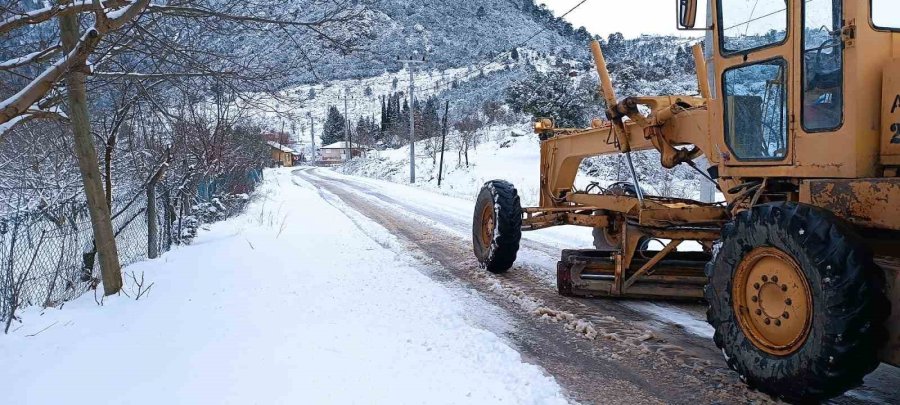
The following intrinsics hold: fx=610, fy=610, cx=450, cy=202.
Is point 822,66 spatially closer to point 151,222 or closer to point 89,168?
point 89,168

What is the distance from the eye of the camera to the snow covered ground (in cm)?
374

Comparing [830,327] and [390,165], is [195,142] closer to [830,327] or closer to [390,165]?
[830,327]

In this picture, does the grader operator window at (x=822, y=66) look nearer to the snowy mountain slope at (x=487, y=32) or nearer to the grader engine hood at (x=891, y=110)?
the grader engine hood at (x=891, y=110)

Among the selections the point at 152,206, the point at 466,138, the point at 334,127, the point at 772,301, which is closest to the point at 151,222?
the point at 152,206

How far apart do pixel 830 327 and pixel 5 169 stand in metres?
13.3

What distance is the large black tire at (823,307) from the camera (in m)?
2.89

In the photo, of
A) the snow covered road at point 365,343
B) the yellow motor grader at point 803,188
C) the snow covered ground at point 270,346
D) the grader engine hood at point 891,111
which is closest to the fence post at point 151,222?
the snow covered road at point 365,343

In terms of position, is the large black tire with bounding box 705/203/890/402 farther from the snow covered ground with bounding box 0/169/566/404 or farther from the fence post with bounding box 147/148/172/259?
the fence post with bounding box 147/148/172/259

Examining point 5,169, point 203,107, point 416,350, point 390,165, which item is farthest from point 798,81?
point 390,165

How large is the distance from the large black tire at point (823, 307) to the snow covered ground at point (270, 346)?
4.10 feet

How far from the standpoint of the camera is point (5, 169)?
451 inches

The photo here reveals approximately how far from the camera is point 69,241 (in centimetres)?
808

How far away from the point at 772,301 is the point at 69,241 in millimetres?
Result: 8280

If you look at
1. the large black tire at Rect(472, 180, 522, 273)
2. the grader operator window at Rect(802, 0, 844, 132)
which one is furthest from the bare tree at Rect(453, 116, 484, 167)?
the grader operator window at Rect(802, 0, 844, 132)
